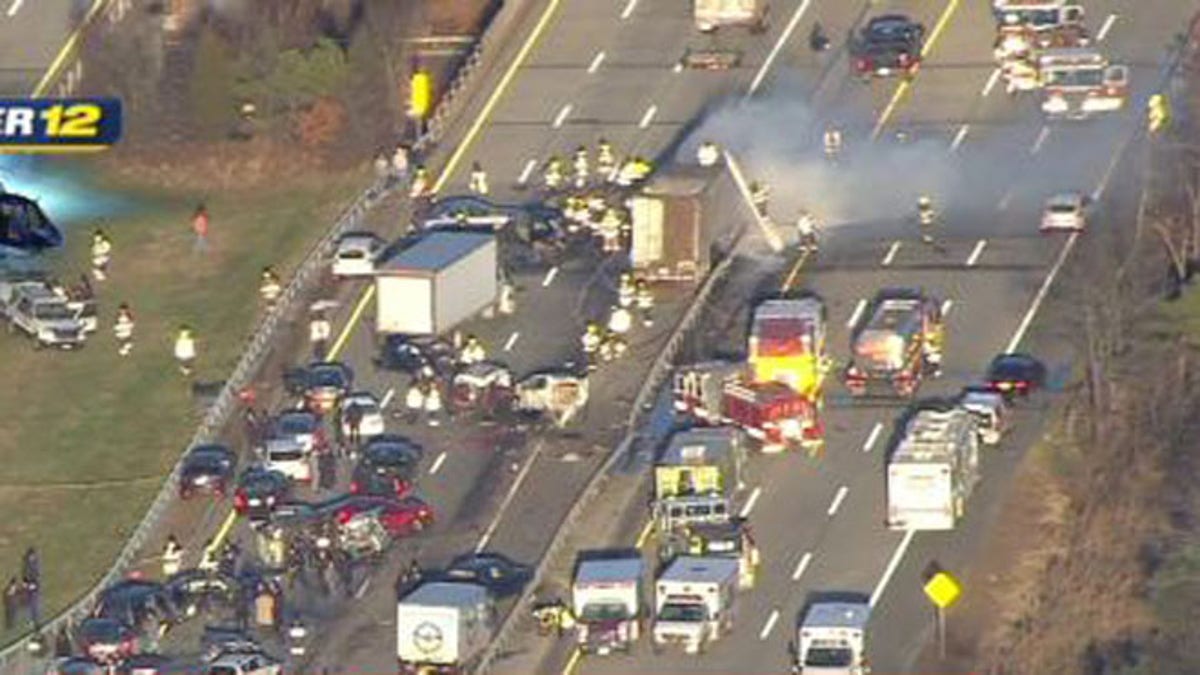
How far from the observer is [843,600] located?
11988cm

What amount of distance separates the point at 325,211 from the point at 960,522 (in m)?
27.0

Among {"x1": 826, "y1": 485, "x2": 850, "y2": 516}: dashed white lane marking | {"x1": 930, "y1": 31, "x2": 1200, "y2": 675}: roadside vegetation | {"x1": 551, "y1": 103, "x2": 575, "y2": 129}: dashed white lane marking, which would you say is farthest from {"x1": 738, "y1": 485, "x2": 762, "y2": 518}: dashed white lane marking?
{"x1": 551, "y1": 103, "x2": 575, "y2": 129}: dashed white lane marking

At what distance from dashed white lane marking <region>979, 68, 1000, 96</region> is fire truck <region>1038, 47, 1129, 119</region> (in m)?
1.92

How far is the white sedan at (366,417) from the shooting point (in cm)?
12950

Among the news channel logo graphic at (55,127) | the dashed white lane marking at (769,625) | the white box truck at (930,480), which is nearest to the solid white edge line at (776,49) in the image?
the white box truck at (930,480)

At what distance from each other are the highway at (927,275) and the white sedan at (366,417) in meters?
7.51

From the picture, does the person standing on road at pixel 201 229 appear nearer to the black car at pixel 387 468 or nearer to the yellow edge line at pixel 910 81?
the yellow edge line at pixel 910 81

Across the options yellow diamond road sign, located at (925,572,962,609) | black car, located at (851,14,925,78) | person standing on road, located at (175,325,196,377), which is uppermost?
black car, located at (851,14,925,78)

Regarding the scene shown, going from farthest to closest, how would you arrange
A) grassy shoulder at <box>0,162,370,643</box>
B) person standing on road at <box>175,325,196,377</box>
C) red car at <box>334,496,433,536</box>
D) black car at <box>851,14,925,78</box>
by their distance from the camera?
black car at <box>851,14,925,78</box>
person standing on road at <box>175,325,196,377</box>
grassy shoulder at <box>0,162,370,643</box>
red car at <box>334,496,433,536</box>

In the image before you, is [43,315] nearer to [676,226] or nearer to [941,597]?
[676,226]

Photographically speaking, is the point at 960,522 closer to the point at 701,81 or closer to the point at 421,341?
the point at 421,341

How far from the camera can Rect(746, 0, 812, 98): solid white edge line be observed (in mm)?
150375

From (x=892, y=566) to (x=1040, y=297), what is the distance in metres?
15.4

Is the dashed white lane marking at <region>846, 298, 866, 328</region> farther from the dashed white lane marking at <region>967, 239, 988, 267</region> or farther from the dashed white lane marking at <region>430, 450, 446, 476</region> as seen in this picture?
the dashed white lane marking at <region>430, 450, 446, 476</region>
